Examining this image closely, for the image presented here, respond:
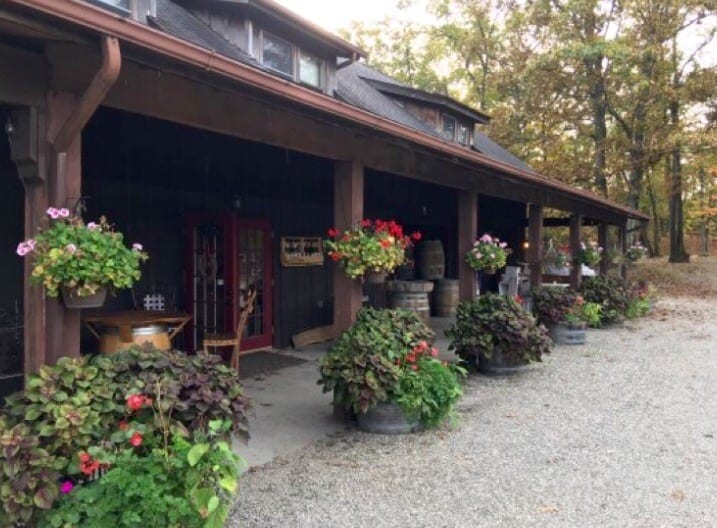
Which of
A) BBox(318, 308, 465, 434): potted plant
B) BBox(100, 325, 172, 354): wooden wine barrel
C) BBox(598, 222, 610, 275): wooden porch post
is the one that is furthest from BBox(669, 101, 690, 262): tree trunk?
BBox(100, 325, 172, 354): wooden wine barrel

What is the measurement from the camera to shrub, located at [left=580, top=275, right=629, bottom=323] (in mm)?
11164

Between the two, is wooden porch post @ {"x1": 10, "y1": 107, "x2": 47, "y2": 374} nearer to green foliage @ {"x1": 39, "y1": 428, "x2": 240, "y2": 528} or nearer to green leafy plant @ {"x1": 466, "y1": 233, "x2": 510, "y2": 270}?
green foliage @ {"x1": 39, "y1": 428, "x2": 240, "y2": 528}

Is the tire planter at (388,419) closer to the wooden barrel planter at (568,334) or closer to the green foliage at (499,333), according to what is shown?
the green foliage at (499,333)

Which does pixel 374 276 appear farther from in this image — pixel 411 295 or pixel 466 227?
pixel 411 295

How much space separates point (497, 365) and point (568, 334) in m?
2.89

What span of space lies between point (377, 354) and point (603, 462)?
1.69 meters

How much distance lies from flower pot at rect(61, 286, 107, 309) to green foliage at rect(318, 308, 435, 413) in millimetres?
2020

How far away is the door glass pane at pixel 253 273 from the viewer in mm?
7801

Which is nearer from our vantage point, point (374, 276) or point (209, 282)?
point (374, 276)

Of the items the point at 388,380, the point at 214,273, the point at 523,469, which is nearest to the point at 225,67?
the point at 388,380

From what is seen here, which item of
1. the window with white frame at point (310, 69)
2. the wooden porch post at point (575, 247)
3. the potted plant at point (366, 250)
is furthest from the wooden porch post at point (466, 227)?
the wooden porch post at point (575, 247)

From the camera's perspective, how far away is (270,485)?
359 cm

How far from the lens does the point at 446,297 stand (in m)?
12.2

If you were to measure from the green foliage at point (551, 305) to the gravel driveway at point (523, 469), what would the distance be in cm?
282
